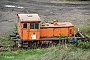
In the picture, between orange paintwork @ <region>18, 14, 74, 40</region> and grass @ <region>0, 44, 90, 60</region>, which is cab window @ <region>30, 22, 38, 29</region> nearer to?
orange paintwork @ <region>18, 14, 74, 40</region>

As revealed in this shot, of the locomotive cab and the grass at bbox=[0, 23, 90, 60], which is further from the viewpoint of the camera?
the locomotive cab

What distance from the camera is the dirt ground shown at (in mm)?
28636

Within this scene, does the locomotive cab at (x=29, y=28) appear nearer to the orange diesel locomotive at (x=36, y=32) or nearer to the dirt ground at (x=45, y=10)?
the orange diesel locomotive at (x=36, y=32)

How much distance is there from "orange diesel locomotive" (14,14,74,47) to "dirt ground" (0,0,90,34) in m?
4.69

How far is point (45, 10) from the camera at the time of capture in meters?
34.0

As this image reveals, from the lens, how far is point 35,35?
66.5 feet

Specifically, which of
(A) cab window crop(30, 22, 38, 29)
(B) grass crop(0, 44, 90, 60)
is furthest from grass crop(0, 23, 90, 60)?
(A) cab window crop(30, 22, 38, 29)

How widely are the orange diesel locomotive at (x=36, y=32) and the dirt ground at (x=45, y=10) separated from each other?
469 cm

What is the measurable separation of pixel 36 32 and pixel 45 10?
1389 centimetres

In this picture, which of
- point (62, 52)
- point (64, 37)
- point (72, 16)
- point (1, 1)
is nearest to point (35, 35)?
point (64, 37)

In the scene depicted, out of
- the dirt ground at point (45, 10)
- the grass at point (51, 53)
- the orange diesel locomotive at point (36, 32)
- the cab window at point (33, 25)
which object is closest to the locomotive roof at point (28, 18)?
the orange diesel locomotive at point (36, 32)

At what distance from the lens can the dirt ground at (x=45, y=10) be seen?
28636 millimetres

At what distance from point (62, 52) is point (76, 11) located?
20.3 meters

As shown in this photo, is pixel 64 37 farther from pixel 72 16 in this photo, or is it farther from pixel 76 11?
pixel 76 11
